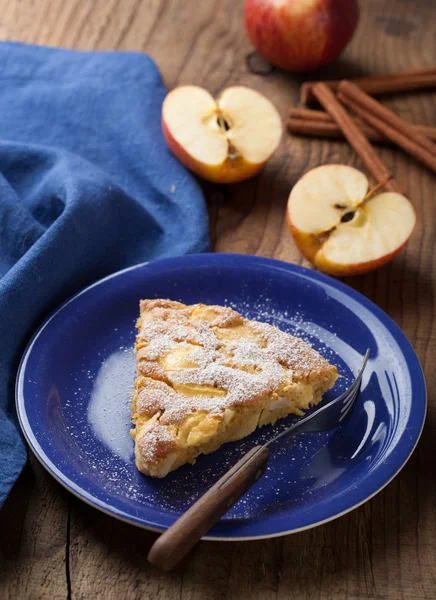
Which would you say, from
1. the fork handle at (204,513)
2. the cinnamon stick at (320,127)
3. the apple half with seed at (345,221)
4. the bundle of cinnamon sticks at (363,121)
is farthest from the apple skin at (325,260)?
the fork handle at (204,513)

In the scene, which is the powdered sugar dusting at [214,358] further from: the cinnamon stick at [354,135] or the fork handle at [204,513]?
the cinnamon stick at [354,135]

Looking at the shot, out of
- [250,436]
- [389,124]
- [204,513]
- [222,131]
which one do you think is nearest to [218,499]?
[204,513]

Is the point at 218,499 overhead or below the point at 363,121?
overhead

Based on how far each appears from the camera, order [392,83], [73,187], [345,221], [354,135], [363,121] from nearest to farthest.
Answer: [73,187] < [345,221] < [354,135] < [363,121] < [392,83]

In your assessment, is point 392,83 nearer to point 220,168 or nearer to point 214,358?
point 220,168

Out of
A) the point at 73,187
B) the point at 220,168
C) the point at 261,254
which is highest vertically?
the point at 73,187

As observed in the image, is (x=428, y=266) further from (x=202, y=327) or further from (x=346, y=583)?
(x=346, y=583)

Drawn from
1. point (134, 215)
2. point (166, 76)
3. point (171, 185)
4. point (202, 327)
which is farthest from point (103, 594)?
point (166, 76)
